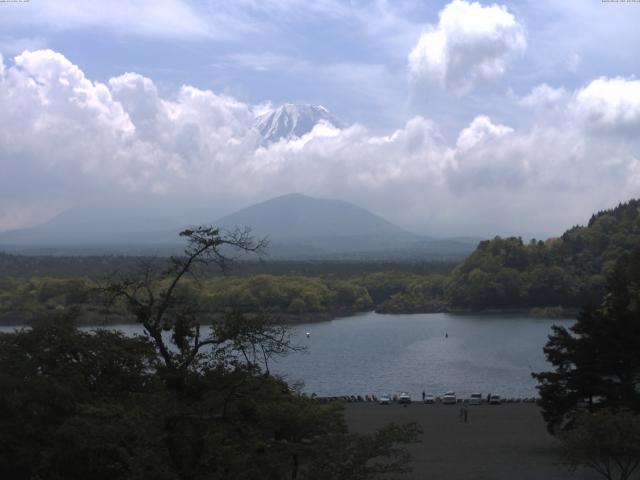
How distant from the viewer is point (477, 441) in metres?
16.1

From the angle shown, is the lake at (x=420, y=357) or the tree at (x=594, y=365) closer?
the tree at (x=594, y=365)

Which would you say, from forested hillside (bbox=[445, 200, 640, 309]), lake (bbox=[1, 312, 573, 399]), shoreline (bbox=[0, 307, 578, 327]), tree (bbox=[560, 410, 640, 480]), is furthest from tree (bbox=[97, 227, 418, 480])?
forested hillside (bbox=[445, 200, 640, 309])

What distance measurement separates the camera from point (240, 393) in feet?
20.2

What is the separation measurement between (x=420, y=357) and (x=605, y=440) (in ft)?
79.6

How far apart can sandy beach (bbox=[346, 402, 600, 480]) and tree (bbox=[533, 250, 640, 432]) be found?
0.95m

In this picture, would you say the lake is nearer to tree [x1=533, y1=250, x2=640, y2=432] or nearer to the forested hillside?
the forested hillside

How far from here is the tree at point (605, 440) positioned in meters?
10.1

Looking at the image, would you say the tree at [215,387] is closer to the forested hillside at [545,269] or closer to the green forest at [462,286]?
the green forest at [462,286]

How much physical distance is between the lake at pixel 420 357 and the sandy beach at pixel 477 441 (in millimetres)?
2916

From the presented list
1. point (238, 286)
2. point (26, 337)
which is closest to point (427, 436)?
point (26, 337)

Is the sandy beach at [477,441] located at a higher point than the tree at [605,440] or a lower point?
lower

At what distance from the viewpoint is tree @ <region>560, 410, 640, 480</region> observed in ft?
33.2

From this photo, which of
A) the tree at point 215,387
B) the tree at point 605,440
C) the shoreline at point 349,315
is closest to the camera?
the tree at point 215,387

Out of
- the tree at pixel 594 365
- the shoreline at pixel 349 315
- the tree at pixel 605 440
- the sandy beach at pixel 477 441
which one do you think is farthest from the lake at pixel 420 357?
the tree at pixel 605 440
